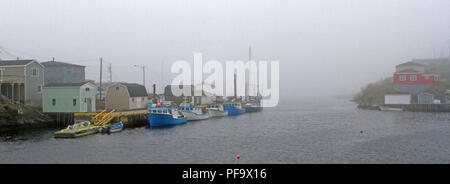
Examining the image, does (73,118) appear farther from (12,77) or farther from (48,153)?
(48,153)

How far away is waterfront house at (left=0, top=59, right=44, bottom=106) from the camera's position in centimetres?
4608

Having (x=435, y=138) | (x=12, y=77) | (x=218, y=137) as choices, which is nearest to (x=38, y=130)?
(x=12, y=77)

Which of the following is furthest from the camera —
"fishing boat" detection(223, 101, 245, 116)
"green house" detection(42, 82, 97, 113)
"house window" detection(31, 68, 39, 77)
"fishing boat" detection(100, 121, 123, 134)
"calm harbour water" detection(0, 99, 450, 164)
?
"fishing boat" detection(223, 101, 245, 116)

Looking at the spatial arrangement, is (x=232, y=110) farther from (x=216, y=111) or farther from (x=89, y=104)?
(x=89, y=104)

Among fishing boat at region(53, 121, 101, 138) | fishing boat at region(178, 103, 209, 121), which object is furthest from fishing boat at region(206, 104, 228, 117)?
fishing boat at region(53, 121, 101, 138)

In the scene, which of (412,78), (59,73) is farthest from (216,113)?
(412,78)

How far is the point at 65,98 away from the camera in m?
44.4

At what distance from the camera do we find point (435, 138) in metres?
34.0

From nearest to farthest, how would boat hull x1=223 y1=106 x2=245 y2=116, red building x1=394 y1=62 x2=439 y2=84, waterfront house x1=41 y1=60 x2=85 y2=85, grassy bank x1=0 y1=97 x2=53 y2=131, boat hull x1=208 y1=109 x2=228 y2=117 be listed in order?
grassy bank x1=0 y1=97 x2=53 y2=131
waterfront house x1=41 y1=60 x2=85 y2=85
boat hull x1=208 y1=109 x2=228 y2=117
boat hull x1=223 y1=106 x2=245 y2=116
red building x1=394 y1=62 x2=439 y2=84

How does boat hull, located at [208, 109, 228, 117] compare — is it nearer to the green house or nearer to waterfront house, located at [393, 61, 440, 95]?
the green house

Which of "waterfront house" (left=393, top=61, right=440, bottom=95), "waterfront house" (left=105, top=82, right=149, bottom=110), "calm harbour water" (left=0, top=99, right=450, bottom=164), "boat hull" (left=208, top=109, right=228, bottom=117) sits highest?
"waterfront house" (left=393, top=61, right=440, bottom=95)

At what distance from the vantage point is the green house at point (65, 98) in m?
44.0

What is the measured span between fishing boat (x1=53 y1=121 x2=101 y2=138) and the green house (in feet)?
26.6

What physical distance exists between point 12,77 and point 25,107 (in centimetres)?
451
